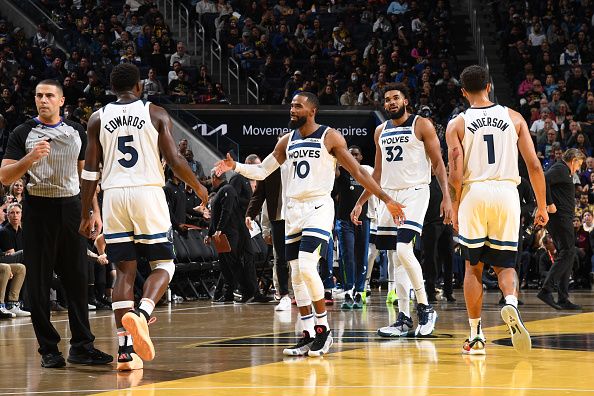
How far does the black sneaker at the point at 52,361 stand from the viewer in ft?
26.8

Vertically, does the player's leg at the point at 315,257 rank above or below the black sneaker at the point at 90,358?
above

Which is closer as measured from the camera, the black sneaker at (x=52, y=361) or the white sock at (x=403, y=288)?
the black sneaker at (x=52, y=361)

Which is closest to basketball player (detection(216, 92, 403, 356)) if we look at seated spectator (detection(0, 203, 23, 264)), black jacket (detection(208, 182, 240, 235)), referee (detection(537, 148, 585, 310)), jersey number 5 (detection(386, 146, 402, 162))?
jersey number 5 (detection(386, 146, 402, 162))

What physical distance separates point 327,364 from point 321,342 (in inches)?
25.2

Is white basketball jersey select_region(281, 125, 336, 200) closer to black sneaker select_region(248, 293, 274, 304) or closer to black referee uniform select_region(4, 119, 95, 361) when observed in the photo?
black referee uniform select_region(4, 119, 95, 361)

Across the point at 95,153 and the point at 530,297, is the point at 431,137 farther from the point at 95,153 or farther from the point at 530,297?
the point at 530,297

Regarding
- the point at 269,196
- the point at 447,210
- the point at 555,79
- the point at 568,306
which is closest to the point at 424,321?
the point at 447,210

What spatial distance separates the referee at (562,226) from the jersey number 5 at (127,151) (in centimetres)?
750

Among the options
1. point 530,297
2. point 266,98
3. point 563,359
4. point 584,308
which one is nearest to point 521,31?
point 266,98

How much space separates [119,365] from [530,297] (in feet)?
33.8

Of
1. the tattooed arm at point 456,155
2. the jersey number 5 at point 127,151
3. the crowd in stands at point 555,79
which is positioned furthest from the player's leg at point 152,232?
the crowd in stands at point 555,79

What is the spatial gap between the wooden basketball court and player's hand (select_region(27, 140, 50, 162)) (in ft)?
5.30

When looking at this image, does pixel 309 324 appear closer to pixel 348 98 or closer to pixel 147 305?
pixel 147 305

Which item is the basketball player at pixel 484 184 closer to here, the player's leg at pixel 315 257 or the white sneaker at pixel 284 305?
the player's leg at pixel 315 257
